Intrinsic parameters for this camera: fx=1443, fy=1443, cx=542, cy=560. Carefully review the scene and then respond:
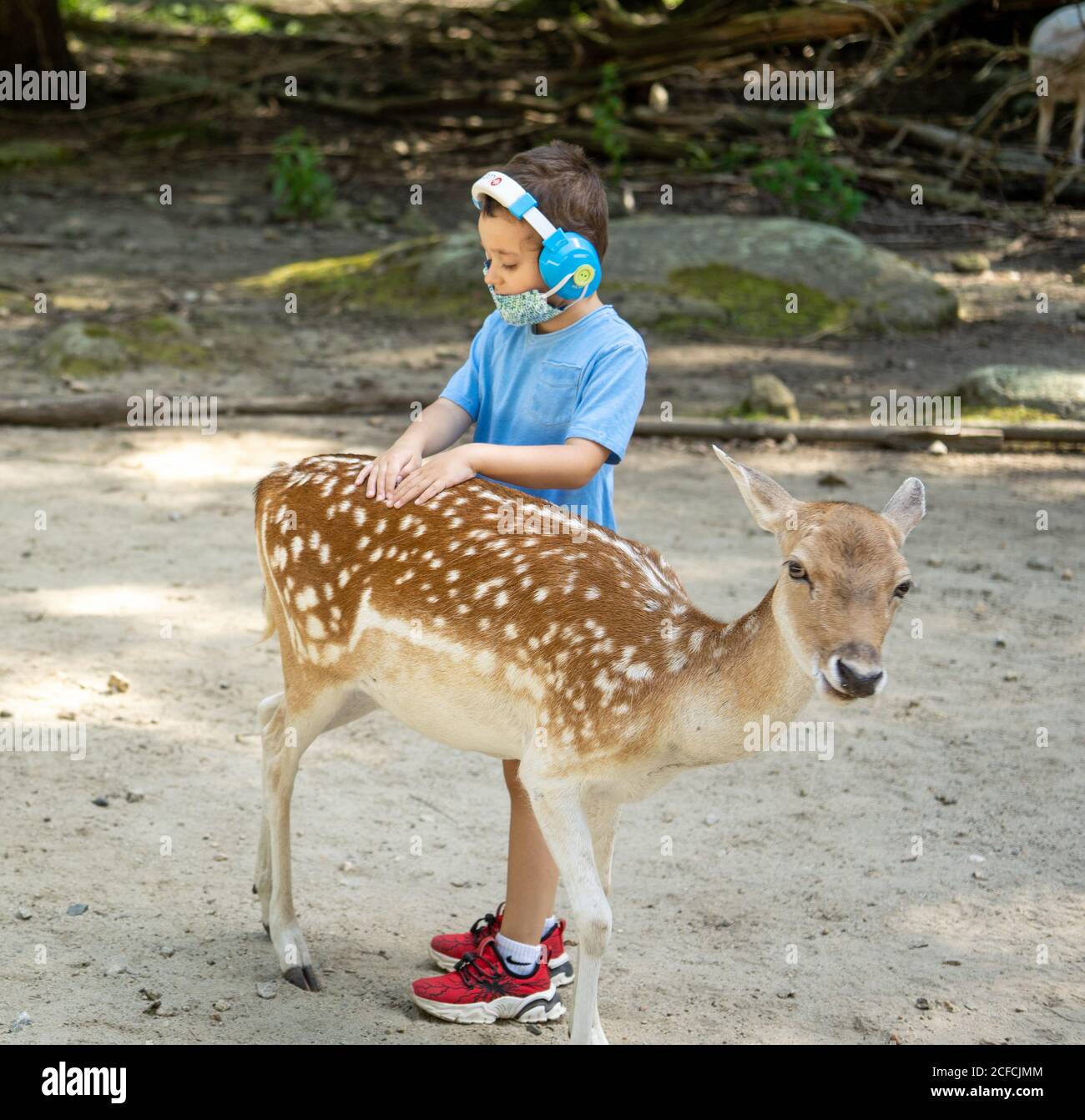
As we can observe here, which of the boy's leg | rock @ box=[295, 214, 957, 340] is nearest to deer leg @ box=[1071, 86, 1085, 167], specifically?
rock @ box=[295, 214, 957, 340]

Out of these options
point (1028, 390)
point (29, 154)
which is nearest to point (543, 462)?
point (1028, 390)

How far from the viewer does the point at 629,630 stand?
3.21 meters

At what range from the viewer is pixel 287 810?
145 inches

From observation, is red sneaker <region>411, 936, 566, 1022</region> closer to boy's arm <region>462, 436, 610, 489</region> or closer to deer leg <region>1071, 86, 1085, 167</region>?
boy's arm <region>462, 436, 610, 489</region>

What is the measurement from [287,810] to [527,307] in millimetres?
1424

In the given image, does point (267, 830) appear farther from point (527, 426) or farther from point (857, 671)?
point (857, 671)

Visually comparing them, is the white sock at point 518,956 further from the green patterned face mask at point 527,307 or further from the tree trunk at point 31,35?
the tree trunk at point 31,35

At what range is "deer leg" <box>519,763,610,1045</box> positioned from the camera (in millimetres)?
3051

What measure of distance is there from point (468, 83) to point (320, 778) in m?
13.2

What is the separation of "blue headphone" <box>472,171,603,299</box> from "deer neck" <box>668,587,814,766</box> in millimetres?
823

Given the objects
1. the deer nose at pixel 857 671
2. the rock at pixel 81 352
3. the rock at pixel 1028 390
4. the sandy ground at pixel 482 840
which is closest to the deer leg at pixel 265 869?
the sandy ground at pixel 482 840

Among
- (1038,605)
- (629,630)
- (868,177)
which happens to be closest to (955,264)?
(868,177)

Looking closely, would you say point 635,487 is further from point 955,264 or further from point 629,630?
point 955,264

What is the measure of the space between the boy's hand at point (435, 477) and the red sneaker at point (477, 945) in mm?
1075
